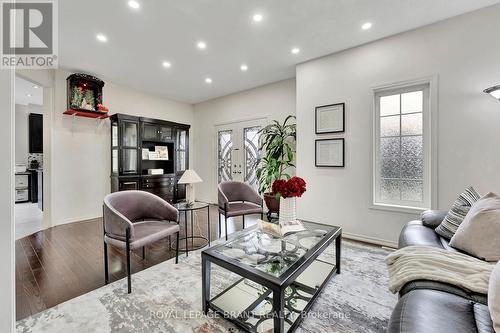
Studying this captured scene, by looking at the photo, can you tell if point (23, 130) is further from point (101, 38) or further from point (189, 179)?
point (189, 179)

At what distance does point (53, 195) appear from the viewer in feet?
12.0

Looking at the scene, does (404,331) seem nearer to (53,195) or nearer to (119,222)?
(119,222)

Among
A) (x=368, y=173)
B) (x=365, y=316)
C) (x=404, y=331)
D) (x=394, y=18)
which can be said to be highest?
(x=394, y=18)

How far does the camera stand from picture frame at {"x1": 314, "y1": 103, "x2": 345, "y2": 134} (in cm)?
312

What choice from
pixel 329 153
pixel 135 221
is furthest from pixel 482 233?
pixel 135 221

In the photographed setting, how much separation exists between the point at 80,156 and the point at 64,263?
239cm

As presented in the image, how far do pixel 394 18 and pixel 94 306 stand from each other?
4086mm

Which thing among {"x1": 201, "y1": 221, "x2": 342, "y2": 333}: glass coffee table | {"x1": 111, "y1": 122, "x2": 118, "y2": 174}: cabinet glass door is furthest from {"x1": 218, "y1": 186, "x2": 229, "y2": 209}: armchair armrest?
{"x1": 111, "y1": 122, "x2": 118, "y2": 174}: cabinet glass door

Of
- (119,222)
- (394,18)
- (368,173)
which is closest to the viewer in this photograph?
(119,222)

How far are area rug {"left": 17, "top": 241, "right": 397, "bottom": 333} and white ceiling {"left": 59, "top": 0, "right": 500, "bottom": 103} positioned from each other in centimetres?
279

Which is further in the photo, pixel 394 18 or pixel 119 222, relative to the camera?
pixel 394 18

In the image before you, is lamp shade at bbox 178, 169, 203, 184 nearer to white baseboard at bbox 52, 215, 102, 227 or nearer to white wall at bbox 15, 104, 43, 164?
white baseboard at bbox 52, 215, 102, 227

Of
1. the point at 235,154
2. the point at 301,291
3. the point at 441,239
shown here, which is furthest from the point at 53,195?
the point at 441,239

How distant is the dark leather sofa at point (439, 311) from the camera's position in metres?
0.87
